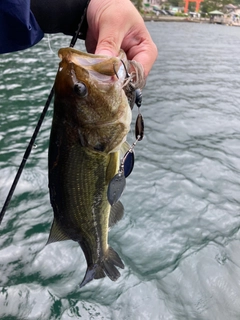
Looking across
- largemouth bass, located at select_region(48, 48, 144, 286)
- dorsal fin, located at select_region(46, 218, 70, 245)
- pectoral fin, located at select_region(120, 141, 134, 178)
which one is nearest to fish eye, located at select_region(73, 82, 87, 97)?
largemouth bass, located at select_region(48, 48, 144, 286)

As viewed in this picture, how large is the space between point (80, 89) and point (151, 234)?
9.48ft

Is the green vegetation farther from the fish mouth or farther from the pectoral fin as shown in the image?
the fish mouth

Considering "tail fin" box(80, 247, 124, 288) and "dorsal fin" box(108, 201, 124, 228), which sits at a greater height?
"dorsal fin" box(108, 201, 124, 228)

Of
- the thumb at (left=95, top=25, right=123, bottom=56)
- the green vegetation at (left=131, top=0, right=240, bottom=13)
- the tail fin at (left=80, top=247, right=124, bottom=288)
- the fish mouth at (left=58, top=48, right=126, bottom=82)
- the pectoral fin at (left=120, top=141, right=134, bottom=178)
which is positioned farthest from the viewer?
the green vegetation at (left=131, top=0, right=240, bottom=13)

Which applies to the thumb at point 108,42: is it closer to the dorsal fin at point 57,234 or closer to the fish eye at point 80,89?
the fish eye at point 80,89

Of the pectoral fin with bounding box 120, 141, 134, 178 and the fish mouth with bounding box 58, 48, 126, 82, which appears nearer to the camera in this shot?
the fish mouth with bounding box 58, 48, 126, 82

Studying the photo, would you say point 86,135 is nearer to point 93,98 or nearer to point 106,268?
point 93,98

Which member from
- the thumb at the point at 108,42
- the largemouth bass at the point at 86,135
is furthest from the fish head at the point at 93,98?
the thumb at the point at 108,42

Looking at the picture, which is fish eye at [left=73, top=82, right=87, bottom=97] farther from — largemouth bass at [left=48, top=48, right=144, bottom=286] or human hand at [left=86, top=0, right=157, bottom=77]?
human hand at [left=86, top=0, right=157, bottom=77]

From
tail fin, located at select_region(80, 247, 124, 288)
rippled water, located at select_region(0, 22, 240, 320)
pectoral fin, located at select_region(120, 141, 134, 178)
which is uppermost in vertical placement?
pectoral fin, located at select_region(120, 141, 134, 178)

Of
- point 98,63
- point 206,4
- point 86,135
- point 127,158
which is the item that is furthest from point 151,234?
point 206,4

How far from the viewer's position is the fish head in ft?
4.64

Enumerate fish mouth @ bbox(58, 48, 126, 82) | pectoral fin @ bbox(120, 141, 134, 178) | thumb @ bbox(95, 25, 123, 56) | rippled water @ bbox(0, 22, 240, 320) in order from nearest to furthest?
fish mouth @ bbox(58, 48, 126, 82)
thumb @ bbox(95, 25, 123, 56)
pectoral fin @ bbox(120, 141, 134, 178)
rippled water @ bbox(0, 22, 240, 320)

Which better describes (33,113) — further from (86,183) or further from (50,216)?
(86,183)
